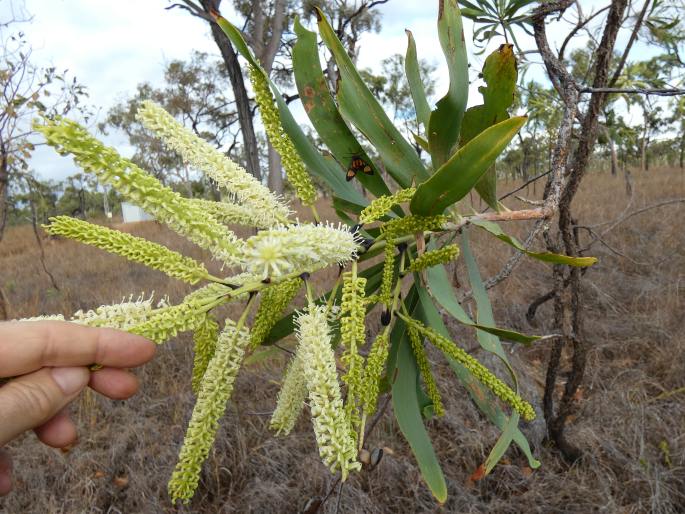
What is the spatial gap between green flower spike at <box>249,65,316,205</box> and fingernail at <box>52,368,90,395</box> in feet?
1.50

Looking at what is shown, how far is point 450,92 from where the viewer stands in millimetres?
731

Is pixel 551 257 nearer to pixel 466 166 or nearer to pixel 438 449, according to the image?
pixel 466 166

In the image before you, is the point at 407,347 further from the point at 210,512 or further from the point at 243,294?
the point at 210,512

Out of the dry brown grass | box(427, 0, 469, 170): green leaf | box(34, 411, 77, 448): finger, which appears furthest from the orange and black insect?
the dry brown grass

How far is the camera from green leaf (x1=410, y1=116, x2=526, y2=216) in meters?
0.55

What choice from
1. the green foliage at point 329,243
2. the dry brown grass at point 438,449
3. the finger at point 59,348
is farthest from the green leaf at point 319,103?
the dry brown grass at point 438,449

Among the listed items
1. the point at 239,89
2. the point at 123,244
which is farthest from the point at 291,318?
the point at 239,89

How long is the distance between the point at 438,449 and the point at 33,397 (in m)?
2.23

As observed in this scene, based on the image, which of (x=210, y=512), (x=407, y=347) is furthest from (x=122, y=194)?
(x=210, y=512)

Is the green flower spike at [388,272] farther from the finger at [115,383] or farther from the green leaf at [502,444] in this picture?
the finger at [115,383]

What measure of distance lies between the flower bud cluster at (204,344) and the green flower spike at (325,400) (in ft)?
0.44

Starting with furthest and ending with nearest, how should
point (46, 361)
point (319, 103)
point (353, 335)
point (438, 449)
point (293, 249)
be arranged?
point (438, 449) < point (319, 103) < point (46, 361) < point (353, 335) < point (293, 249)

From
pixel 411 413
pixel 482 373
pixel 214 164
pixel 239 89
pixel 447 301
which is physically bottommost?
pixel 411 413

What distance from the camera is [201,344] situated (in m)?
0.61
